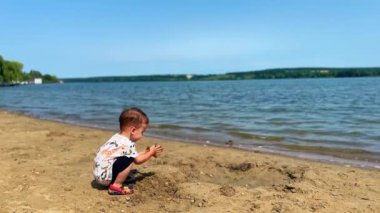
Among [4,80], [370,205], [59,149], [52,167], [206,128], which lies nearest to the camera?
[370,205]

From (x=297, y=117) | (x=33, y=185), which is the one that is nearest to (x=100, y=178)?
(x=33, y=185)

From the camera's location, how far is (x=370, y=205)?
4.82 metres

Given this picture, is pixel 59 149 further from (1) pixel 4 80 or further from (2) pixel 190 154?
(1) pixel 4 80

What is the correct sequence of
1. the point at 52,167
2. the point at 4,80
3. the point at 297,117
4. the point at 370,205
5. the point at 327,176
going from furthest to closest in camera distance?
the point at 4,80 < the point at 297,117 < the point at 52,167 < the point at 327,176 < the point at 370,205

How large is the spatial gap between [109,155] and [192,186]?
110 cm

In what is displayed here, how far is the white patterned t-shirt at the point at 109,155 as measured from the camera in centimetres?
539

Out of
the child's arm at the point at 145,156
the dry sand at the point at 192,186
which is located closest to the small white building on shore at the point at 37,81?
the dry sand at the point at 192,186

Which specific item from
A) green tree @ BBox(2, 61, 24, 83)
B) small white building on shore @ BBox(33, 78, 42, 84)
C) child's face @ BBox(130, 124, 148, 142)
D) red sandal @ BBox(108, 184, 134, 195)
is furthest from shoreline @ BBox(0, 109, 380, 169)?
small white building on shore @ BBox(33, 78, 42, 84)

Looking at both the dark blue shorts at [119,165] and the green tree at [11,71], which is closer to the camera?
the dark blue shorts at [119,165]

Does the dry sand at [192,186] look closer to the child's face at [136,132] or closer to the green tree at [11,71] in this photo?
the child's face at [136,132]

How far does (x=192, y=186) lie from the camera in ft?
17.8

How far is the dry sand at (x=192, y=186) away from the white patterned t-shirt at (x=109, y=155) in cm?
21

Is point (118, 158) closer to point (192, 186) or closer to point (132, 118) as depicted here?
point (132, 118)

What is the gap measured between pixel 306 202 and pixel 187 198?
4.39 feet
